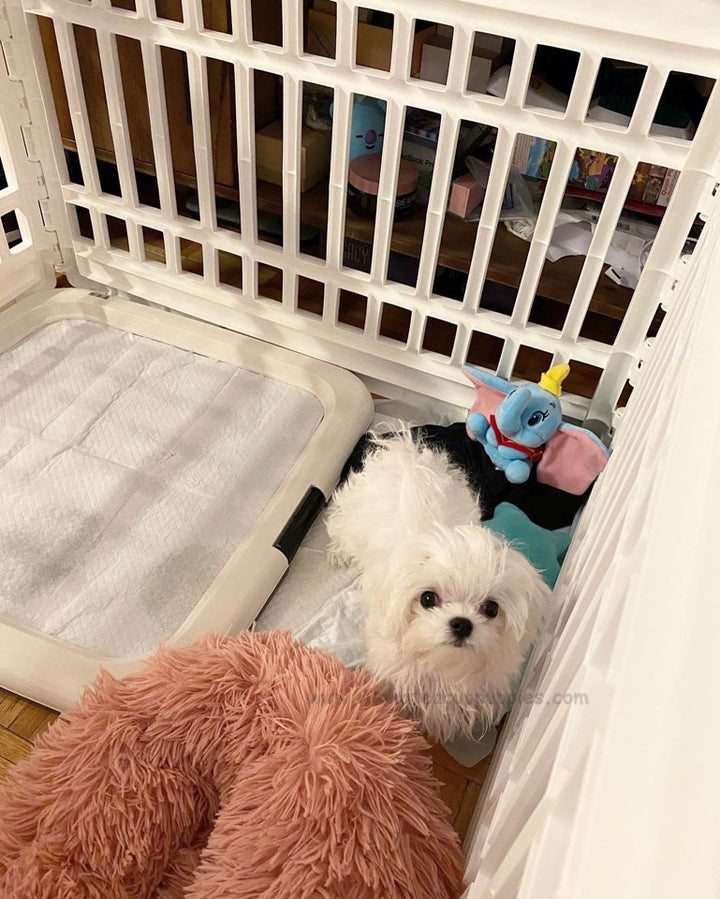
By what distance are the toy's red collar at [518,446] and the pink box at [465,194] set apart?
505mm

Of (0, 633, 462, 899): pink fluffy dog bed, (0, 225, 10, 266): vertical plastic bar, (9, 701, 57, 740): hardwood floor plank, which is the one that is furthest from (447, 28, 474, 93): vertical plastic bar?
(9, 701, 57, 740): hardwood floor plank

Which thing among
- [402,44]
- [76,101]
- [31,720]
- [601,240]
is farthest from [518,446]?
[76,101]

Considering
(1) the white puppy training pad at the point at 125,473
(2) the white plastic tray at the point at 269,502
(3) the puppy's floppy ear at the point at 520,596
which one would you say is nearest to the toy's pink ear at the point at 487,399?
(2) the white plastic tray at the point at 269,502

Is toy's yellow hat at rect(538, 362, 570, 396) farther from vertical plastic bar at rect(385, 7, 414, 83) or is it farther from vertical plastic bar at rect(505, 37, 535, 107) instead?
vertical plastic bar at rect(385, 7, 414, 83)

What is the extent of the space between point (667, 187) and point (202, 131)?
0.94 meters

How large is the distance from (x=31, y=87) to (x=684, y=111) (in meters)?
1.34

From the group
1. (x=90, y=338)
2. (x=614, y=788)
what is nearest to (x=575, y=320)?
(x=90, y=338)

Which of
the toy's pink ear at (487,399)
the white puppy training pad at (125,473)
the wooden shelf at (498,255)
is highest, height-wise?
the wooden shelf at (498,255)

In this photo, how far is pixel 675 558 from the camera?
0.33 m

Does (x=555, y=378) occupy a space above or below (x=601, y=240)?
below

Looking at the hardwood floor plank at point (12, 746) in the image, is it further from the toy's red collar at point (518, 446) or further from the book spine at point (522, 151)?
the book spine at point (522, 151)

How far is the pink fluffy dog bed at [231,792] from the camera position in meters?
0.77

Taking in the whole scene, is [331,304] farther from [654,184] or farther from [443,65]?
[654,184]

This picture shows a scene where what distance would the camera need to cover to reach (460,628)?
0.89 metres
